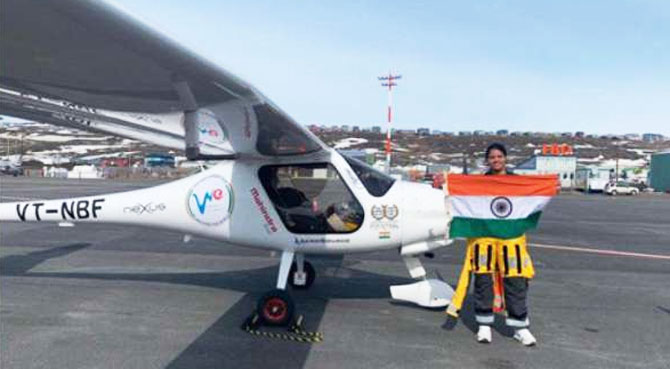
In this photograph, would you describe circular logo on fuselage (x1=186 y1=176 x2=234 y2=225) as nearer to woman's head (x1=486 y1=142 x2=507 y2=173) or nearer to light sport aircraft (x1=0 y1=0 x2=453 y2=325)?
light sport aircraft (x1=0 y1=0 x2=453 y2=325)

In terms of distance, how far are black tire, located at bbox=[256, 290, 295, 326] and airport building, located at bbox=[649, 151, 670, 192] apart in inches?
2580

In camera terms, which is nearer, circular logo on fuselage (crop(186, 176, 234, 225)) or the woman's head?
the woman's head

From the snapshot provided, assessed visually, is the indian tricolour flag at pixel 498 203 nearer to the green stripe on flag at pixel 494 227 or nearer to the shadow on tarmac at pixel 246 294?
the green stripe on flag at pixel 494 227

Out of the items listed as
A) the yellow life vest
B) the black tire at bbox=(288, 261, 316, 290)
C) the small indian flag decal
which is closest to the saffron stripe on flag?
the yellow life vest

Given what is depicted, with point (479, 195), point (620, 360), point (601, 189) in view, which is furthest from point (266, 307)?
point (601, 189)

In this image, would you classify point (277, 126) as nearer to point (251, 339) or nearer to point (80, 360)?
point (251, 339)

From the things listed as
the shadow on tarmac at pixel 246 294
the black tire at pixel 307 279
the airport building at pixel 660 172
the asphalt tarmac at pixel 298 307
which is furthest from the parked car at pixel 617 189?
the black tire at pixel 307 279

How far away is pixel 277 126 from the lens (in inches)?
204

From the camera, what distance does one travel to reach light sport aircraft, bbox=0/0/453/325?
176 inches

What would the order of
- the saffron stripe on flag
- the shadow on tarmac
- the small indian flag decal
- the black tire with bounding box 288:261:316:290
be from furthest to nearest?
the black tire with bounding box 288:261:316:290 < the small indian flag decal < the saffron stripe on flag < the shadow on tarmac

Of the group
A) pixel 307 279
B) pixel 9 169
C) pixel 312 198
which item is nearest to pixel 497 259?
pixel 312 198

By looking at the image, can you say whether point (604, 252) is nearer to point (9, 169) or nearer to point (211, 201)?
point (211, 201)

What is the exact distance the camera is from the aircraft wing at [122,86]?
2680mm

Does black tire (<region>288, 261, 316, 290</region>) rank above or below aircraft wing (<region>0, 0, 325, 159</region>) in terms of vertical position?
below
